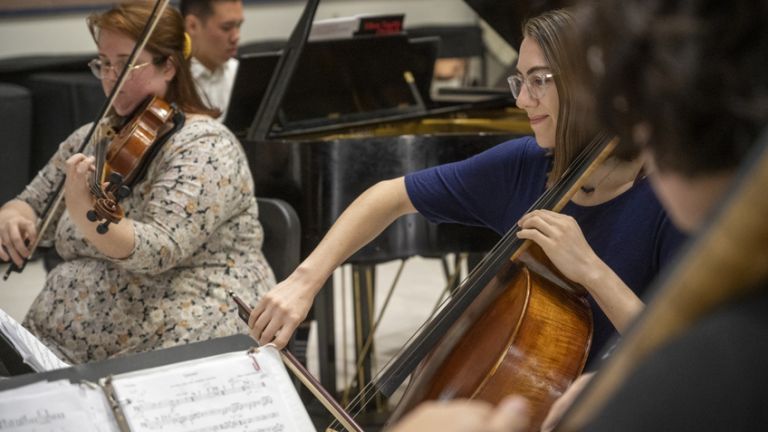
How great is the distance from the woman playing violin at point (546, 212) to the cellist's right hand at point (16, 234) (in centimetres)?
87

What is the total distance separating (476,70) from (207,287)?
580 cm

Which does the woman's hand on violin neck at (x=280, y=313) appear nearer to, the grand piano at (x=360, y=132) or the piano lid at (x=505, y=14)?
the grand piano at (x=360, y=132)

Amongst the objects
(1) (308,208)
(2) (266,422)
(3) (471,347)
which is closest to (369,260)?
(1) (308,208)

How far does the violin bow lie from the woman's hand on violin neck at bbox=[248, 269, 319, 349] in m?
0.78

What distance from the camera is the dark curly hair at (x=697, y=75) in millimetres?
798

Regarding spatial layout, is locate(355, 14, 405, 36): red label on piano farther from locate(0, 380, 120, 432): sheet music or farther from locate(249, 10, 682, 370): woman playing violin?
locate(0, 380, 120, 432): sheet music

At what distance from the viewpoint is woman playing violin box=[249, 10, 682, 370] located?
5.40ft

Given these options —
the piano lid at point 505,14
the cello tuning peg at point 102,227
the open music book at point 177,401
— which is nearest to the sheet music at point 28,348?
the open music book at point 177,401

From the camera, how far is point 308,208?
10.1ft

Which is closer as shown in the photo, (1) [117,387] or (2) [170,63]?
(1) [117,387]

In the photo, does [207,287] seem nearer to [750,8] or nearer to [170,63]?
[170,63]

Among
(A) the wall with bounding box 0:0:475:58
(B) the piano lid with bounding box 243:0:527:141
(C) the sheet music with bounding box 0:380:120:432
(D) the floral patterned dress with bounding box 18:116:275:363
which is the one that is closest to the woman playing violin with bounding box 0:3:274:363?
(D) the floral patterned dress with bounding box 18:116:275:363

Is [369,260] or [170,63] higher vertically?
[170,63]

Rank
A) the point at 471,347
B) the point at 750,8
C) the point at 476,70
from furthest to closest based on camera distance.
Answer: the point at 476,70
the point at 471,347
the point at 750,8
